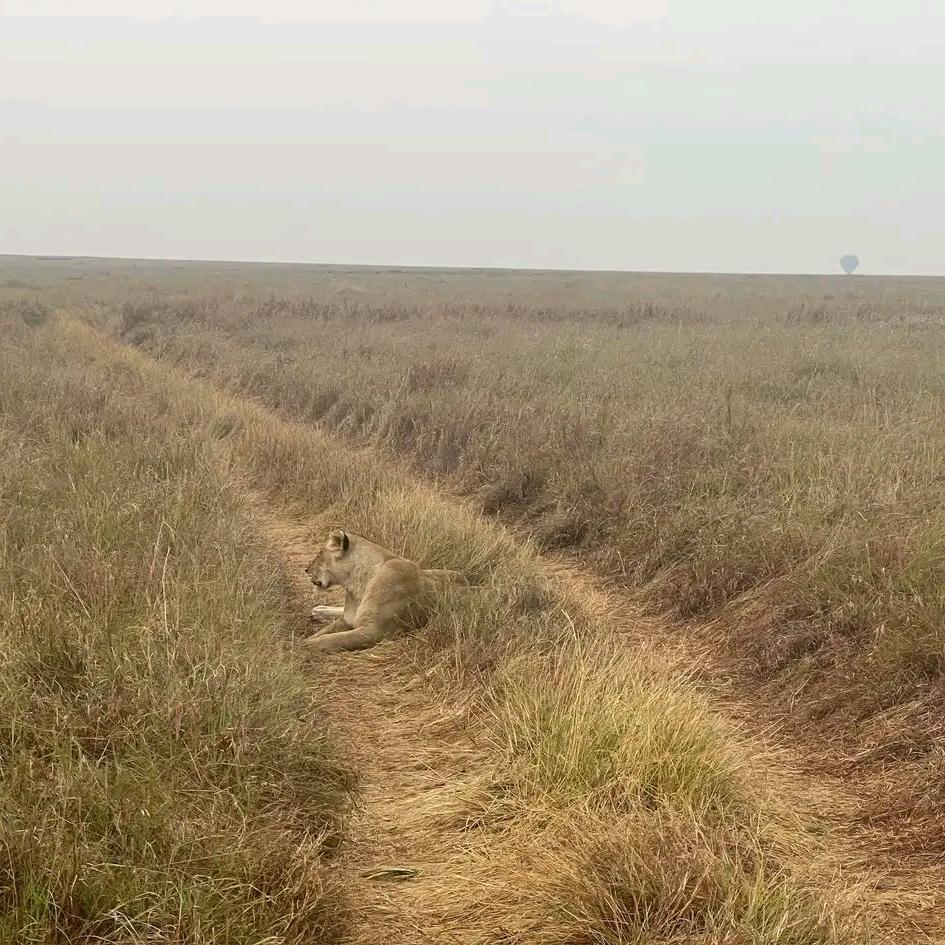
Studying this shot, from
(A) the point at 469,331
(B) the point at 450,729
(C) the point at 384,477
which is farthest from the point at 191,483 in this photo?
(A) the point at 469,331

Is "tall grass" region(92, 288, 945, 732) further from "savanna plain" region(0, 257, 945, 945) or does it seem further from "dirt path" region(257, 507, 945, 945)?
"dirt path" region(257, 507, 945, 945)

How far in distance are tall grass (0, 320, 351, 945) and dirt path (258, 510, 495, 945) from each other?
18cm

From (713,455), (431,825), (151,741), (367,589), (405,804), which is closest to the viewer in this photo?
(151,741)

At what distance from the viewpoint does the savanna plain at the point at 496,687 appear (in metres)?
2.89

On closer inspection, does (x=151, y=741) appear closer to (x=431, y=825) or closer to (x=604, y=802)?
(x=431, y=825)

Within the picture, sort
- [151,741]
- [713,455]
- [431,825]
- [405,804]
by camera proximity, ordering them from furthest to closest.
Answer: [713,455], [405,804], [431,825], [151,741]

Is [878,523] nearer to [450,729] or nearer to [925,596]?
[925,596]

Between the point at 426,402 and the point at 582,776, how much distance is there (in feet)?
32.4

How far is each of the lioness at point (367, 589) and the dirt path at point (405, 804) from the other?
0.46 ft

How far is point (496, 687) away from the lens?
4.81 meters

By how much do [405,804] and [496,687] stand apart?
104cm

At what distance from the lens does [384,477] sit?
376 inches

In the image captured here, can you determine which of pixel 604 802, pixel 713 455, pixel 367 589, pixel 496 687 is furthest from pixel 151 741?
pixel 713 455

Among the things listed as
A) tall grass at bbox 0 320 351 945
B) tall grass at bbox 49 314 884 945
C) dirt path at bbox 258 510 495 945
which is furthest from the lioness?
tall grass at bbox 0 320 351 945
